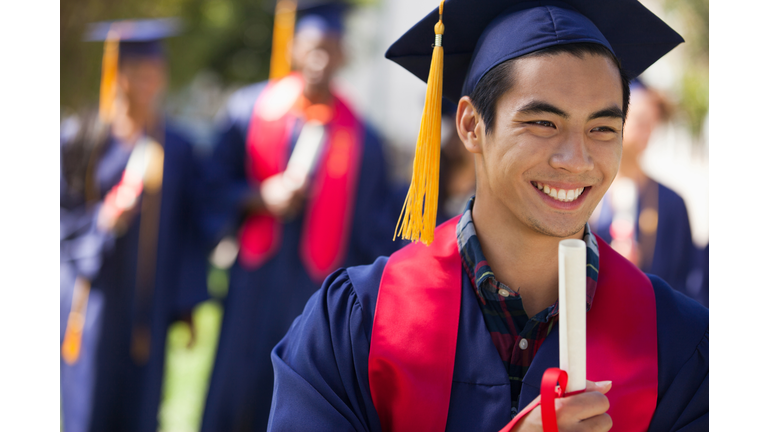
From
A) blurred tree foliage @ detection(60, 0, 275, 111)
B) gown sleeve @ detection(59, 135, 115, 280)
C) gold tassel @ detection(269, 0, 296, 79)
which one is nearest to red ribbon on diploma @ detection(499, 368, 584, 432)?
gown sleeve @ detection(59, 135, 115, 280)

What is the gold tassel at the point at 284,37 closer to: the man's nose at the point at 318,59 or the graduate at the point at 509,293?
the man's nose at the point at 318,59

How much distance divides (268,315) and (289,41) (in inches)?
75.4

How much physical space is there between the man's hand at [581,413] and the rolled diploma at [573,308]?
0.03 metres

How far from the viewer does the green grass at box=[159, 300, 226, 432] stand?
14.4 feet

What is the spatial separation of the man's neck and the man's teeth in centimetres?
13

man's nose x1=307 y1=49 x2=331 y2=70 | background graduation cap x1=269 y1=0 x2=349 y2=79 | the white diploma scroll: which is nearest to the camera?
the white diploma scroll

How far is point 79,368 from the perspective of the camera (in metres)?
3.90

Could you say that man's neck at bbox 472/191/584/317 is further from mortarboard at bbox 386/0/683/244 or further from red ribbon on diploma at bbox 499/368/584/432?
red ribbon on diploma at bbox 499/368/584/432

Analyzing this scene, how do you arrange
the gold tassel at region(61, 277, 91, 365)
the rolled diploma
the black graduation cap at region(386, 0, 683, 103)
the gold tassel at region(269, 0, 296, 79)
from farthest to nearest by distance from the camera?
the gold tassel at region(269, 0, 296, 79) → the gold tassel at region(61, 277, 91, 365) → the black graduation cap at region(386, 0, 683, 103) → the rolled diploma

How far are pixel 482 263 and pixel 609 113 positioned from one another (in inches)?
18.1

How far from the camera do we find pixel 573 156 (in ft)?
4.81

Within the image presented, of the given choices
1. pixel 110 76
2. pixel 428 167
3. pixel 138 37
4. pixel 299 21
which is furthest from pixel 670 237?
pixel 110 76

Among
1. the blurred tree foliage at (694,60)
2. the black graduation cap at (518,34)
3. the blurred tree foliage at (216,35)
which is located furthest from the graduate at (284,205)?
the blurred tree foliage at (694,60)

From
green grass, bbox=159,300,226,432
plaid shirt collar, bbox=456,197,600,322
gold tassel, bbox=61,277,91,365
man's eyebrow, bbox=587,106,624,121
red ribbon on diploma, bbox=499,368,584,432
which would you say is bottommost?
green grass, bbox=159,300,226,432
